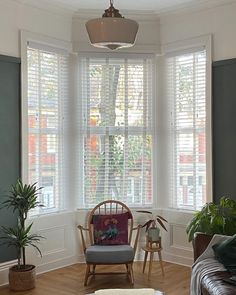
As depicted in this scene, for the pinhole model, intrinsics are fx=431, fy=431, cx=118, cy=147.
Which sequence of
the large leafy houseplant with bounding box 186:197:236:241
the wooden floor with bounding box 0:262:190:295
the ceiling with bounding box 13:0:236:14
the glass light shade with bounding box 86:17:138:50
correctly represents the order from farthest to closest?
the ceiling with bounding box 13:0:236:14
the wooden floor with bounding box 0:262:190:295
the large leafy houseplant with bounding box 186:197:236:241
the glass light shade with bounding box 86:17:138:50

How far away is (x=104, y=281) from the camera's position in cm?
460

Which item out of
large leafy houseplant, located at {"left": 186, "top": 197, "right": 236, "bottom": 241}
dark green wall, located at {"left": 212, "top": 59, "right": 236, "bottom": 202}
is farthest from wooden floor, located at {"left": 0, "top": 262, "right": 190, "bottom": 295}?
dark green wall, located at {"left": 212, "top": 59, "right": 236, "bottom": 202}

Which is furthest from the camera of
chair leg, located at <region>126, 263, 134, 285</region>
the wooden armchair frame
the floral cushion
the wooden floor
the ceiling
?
the ceiling

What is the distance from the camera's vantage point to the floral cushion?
475 centimetres

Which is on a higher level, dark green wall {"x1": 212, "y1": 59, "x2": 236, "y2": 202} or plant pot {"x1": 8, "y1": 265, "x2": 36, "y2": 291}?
dark green wall {"x1": 212, "y1": 59, "x2": 236, "y2": 202}

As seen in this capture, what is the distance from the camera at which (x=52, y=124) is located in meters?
5.12

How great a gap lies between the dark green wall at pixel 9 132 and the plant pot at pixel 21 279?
0.25 meters

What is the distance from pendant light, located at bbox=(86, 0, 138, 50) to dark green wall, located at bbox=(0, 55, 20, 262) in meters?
1.88

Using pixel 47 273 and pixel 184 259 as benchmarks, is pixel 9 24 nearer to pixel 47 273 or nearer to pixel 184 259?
pixel 47 273

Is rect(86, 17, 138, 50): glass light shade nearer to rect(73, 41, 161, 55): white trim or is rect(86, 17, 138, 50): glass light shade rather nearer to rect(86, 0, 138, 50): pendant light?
rect(86, 0, 138, 50): pendant light

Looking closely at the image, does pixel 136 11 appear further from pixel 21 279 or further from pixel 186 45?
pixel 21 279

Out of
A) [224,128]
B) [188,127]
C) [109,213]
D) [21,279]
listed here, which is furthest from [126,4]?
[21,279]

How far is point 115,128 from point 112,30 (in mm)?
2545

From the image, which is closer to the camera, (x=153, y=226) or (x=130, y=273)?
(x=130, y=273)
